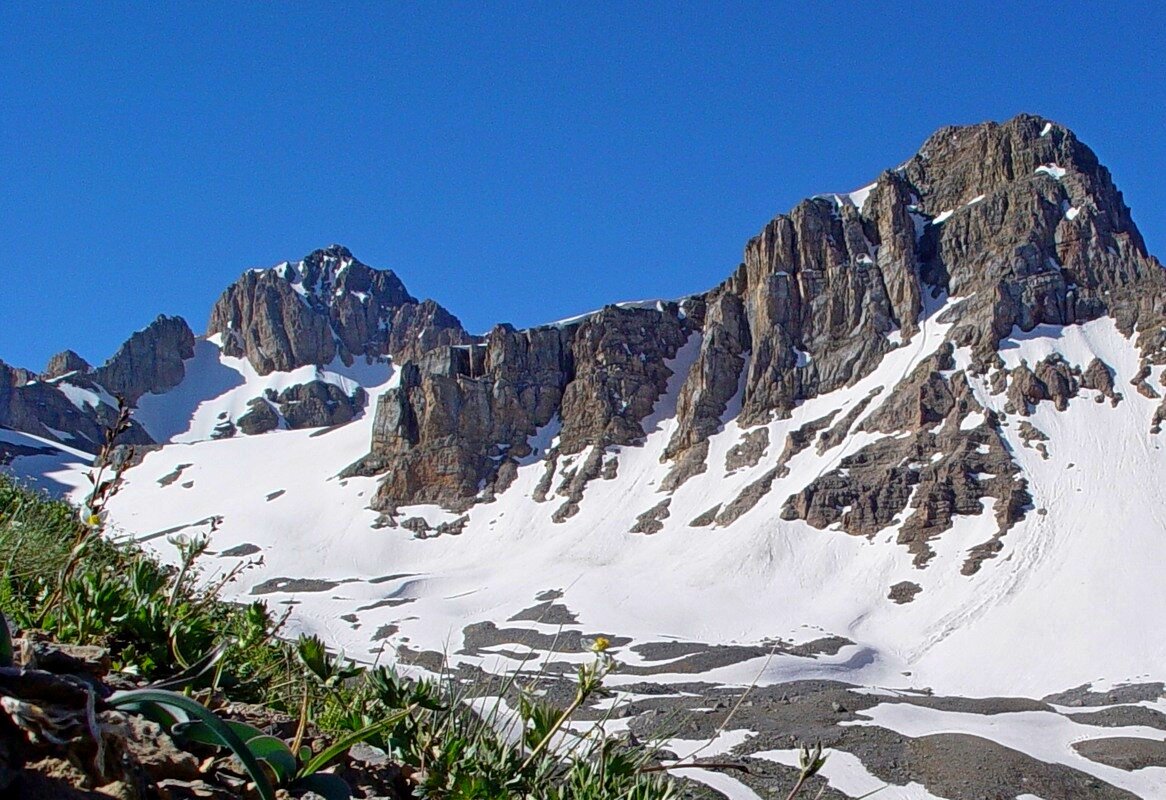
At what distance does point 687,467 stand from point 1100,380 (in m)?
51.5

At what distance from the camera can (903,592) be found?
8000 cm

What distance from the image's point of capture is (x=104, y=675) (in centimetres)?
262

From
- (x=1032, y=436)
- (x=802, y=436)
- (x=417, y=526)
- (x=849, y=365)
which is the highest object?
(x=849, y=365)

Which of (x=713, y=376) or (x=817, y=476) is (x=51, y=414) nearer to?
(x=713, y=376)

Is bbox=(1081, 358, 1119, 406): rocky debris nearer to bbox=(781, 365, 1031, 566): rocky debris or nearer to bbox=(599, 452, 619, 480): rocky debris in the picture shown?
bbox=(781, 365, 1031, 566): rocky debris

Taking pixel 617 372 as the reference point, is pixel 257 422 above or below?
above

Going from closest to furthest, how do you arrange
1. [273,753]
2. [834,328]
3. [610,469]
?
[273,753] → [610,469] → [834,328]

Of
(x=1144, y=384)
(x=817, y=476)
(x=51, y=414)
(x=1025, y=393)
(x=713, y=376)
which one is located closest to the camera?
(x=1144, y=384)

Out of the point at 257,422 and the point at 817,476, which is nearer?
the point at 817,476

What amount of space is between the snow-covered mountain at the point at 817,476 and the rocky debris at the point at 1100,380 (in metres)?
0.69

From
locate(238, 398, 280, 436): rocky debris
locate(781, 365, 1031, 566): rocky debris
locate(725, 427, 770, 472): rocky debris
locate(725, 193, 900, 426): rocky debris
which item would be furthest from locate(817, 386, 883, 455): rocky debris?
locate(238, 398, 280, 436): rocky debris

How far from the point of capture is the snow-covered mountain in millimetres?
66625

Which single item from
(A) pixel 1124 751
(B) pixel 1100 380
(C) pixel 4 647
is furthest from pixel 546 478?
(C) pixel 4 647

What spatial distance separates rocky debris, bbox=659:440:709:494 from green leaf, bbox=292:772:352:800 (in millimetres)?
111539
